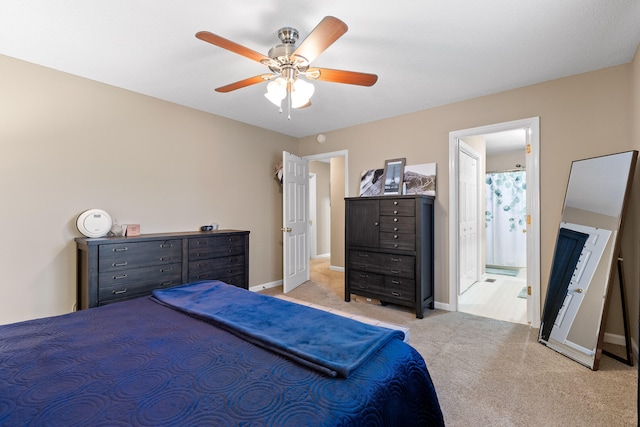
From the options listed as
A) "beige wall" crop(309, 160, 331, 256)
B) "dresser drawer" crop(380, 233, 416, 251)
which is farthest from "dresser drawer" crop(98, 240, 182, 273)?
"beige wall" crop(309, 160, 331, 256)

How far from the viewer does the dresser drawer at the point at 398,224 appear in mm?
3268

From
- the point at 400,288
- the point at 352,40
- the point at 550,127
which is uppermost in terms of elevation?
the point at 352,40

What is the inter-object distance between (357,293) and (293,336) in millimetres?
2531

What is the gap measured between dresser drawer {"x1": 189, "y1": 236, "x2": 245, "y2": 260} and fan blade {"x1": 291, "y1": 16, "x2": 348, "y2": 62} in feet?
7.07

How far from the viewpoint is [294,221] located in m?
4.45

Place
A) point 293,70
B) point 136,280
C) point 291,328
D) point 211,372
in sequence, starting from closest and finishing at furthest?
point 211,372, point 291,328, point 293,70, point 136,280

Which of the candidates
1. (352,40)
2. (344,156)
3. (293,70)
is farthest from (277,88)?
(344,156)

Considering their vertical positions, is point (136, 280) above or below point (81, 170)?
below

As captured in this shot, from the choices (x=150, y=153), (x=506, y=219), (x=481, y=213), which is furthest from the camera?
(x=506, y=219)

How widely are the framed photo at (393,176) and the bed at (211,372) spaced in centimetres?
258

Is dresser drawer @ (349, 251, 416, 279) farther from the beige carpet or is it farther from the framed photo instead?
the framed photo

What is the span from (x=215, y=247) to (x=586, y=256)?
11.4 feet

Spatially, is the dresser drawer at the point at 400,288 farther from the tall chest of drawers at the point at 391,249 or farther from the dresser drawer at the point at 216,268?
the dresser drawer at the point at 216,268

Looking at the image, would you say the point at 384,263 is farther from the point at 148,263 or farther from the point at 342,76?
the point at 148,263
